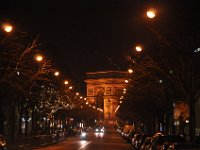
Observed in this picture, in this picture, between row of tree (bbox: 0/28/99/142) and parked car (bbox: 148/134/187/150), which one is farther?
row of tree (bbox: 0/28/99/142)

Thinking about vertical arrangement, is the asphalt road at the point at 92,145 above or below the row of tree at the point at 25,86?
below

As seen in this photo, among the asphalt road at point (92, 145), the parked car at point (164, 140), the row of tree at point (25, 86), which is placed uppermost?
the row of tree at point (25, 86)

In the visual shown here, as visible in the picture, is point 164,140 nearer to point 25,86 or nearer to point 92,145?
point 25,86

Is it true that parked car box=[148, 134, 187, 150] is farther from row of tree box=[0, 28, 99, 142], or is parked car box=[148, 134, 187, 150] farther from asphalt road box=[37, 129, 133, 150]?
asphalt road box=[37, 129, 133, 150]

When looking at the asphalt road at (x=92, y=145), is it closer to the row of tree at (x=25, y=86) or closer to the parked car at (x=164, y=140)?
the row of tree at (x=25, y=86)

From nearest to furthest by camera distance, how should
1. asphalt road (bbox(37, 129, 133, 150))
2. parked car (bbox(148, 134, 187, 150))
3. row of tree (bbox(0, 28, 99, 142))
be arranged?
parked car (bbox(148, 134, 187, 150)) → row of tree (bbox(0, 28, 99, 142)) → asphalt road (bbox(37, 129, 133, 150))

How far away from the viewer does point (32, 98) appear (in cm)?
6341

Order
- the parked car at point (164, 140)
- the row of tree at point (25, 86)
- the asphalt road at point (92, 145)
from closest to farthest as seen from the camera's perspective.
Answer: the parked car at point (164, 140) < the row of tree at point (25, 86) < the asphalt road at point (92, 145)

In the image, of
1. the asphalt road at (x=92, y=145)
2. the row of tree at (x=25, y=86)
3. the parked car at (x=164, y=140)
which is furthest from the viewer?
the asphalt road at (x=92, y=145)

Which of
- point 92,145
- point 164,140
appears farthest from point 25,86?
point 164,140

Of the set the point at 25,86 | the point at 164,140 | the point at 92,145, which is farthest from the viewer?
the point at 92,145

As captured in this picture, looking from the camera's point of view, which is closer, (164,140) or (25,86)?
(164,140)

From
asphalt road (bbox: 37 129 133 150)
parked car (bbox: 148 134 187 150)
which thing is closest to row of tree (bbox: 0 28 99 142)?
asphalt road (bbox: 37 129 133 150)

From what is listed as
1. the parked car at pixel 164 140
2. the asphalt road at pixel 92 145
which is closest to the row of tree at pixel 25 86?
the asphalt road at pixel 92 145
